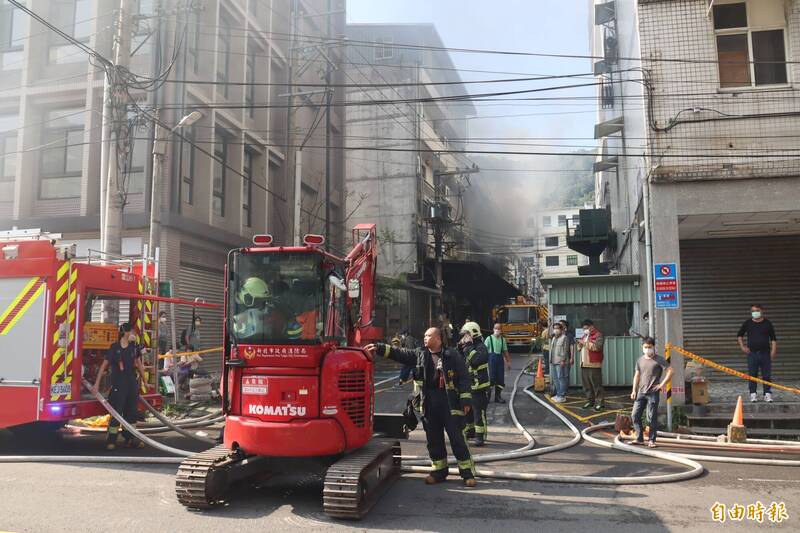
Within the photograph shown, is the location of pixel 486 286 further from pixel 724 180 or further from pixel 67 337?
pixel 67 337

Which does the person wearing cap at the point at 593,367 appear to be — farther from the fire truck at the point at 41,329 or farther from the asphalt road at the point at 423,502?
the fire truck at the point at 41,329

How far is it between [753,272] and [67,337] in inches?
571

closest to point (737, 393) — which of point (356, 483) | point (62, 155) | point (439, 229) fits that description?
point (356, 483)

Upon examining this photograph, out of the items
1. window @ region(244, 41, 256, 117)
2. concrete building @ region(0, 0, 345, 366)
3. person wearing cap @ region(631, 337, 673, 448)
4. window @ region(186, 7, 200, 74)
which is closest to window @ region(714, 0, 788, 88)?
person wearing cap @ region(631, 337, 673, 448)

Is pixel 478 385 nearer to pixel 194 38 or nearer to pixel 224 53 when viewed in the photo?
pixel 194 38

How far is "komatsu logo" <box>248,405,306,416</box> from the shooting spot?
5488 millimetres

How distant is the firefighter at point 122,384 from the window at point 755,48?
1172 centimetres

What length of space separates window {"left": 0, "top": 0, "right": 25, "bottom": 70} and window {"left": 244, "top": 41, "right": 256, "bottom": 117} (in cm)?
696

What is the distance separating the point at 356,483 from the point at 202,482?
4.59 ft

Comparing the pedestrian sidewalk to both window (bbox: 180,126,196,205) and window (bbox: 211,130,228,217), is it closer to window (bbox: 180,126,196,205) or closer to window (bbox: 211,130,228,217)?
window (bbox: 180,126,196,205)

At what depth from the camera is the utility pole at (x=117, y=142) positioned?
1116 cm

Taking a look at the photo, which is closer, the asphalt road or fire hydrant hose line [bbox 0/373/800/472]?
the asphalt road

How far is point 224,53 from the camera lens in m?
20.1

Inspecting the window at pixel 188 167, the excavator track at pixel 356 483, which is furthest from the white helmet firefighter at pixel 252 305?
the window at pixel 188 167
